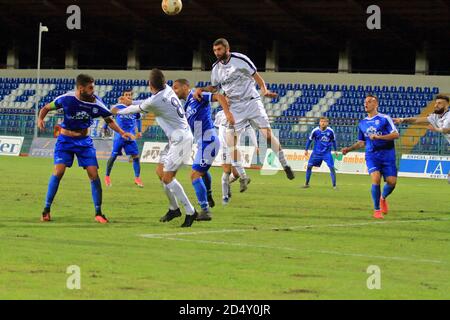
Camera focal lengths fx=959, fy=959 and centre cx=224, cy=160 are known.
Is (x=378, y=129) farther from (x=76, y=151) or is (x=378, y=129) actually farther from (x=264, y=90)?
(x=76, y=151)

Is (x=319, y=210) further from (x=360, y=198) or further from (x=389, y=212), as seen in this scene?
(x=360, y=198)

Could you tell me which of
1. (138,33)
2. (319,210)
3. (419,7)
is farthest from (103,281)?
(138,33)

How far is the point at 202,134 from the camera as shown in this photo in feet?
52.4

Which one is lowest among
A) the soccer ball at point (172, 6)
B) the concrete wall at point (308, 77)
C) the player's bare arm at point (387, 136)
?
the player's bare arm at point (387, 136)

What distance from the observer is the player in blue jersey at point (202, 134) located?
50.1 feet

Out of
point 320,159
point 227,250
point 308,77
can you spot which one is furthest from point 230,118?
point 308,77

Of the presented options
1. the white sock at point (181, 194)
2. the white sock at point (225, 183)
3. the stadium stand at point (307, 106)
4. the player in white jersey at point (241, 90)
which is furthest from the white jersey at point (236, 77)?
the stadium stand at point (307, 106)

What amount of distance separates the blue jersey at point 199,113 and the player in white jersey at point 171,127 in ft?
6.79

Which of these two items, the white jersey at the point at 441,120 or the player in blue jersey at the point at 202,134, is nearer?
the player in blue jersey at the point at 202,134

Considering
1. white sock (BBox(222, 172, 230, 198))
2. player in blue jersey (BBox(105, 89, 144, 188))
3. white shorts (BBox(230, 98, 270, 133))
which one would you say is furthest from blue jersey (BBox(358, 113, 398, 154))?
player in blue jersey (BBox(105, 89, 144, 188))

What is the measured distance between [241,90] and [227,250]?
687 centimetres

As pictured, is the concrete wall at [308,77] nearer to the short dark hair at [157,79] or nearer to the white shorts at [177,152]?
the white shorts at [177,152]

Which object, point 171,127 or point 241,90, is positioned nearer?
point 171,127
